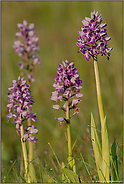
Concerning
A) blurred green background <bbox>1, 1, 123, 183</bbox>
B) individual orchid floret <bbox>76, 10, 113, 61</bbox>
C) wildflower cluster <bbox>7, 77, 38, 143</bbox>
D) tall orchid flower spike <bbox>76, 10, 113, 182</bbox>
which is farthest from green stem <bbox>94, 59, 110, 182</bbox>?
wildflower cluster <bbox>7, 77, 38, 143</bbox>

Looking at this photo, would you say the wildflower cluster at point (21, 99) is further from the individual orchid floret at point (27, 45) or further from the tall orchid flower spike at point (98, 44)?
the individual orchid floret at point (27, 45)

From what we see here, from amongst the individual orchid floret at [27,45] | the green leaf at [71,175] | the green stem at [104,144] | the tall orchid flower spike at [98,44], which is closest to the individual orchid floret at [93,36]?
the tall orchid flower spike at [98,44]

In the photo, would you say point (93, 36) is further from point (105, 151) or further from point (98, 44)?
point (105, 151)

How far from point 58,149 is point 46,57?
561 cm

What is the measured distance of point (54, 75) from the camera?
758 centimetres

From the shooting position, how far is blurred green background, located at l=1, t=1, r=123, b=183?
13.7 ft

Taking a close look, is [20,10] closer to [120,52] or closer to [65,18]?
[65,18]

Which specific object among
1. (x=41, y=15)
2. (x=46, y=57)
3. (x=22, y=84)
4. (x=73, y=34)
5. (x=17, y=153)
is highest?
(x=41, y=15)

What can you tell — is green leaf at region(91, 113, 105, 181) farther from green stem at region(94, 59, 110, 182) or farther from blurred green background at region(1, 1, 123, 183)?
blurred green background at region(1, 1, 123, 183)

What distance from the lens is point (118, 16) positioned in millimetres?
9602

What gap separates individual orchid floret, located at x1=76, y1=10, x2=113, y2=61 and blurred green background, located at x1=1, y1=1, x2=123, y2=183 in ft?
4.00

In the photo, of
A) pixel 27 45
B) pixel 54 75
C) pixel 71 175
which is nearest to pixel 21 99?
pixel 71 175

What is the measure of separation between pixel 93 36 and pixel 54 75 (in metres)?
5.51

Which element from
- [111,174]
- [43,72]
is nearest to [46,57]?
[43,72]
